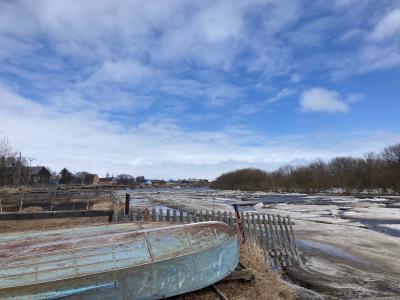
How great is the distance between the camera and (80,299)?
4.39 meters

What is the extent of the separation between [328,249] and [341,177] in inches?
2256

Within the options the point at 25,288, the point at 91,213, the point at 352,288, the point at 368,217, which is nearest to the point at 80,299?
the point at 25,288

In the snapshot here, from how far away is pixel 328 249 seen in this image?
11.3 meters

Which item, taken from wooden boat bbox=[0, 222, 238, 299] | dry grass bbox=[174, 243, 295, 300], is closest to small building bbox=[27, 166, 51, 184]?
dry grass bbox=[174, 243, 295, 300]

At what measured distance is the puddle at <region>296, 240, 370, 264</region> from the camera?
10047 mm

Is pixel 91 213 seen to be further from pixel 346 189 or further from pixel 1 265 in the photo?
pixel 346 189

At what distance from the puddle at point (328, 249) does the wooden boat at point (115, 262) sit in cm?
546

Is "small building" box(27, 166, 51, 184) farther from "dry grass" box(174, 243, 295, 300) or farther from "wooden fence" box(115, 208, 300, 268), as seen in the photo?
"dry grass" box(174, 243, 295, 300)

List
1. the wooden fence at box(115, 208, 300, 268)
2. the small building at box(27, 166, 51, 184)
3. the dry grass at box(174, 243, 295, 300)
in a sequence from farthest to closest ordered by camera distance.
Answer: the small building at box(27, 166, 51, 184) → the wooden fence at box(115, 208, 300, 268) → the dry grass at box(174, 243, 295, 300)

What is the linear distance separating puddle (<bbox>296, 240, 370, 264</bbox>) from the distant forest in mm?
45339

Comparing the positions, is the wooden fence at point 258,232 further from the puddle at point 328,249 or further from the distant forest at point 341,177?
the distant forest at point 341,177

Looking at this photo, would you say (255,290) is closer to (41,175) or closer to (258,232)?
(258,232)

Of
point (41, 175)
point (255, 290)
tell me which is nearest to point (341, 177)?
point (255, 290)

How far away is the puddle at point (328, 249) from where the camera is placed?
10047 mm
